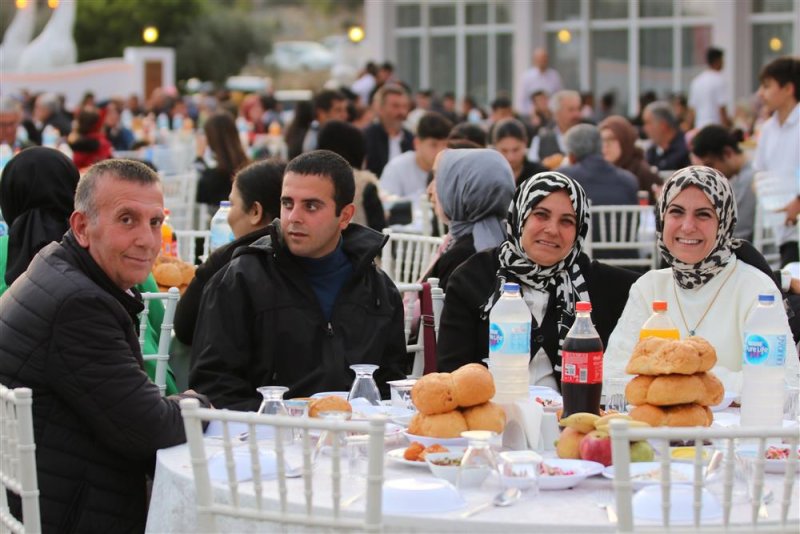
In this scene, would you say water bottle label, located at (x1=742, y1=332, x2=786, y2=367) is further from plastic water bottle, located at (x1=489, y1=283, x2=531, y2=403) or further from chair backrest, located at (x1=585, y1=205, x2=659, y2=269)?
chair backrest, located at (x1=585, y1=205, x2=659, y2=269)

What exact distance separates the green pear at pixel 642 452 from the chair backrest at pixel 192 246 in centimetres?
376

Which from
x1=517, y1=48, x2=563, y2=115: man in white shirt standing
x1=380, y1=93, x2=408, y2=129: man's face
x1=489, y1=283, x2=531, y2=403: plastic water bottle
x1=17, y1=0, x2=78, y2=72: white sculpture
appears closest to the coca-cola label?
x1=489, y1=283, x2=531, y2=403: plastic water bottle

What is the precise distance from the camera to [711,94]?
18188 mm

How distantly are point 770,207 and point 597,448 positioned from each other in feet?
20.4

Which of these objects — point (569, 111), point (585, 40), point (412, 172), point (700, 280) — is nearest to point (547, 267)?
point (700, 280)

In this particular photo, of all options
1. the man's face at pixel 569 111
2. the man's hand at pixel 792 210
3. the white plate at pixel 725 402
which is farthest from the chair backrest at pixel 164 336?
the man's face at pixel 569 111

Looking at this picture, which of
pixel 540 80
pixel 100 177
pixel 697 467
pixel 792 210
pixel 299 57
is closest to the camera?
pixel 697 467

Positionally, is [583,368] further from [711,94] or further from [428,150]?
[711,94]

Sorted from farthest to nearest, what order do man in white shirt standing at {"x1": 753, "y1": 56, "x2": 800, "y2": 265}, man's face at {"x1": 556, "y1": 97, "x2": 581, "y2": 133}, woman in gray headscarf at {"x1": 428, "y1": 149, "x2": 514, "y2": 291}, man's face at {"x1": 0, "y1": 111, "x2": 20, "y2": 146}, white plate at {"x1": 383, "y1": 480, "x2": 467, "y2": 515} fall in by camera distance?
1. man's face at {"x1": 556, "y1": 97, "x2": 581, "y2": 133}
2. man's face at {"x1": 0, "y1": 111, "x2": 20, "y2": 146}
3. man in white shirt standing at {"x1": 753, "y1": 56, "x2": 800, "y2": 265}
4. woman in gray headscarf at {"x1": 428, "y1": 149, "x2": 514, "y2": 291}
5. white plate at {"x1": 383, "y1": 480, "x2": 467, "y2": 515}

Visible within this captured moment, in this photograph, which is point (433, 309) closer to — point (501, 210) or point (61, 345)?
point (501, 210)

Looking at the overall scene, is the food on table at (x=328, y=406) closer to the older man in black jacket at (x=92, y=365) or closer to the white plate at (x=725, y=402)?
the older man in black jacket at (x=92, y=365)

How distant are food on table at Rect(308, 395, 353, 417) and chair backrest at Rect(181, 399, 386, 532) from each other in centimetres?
57

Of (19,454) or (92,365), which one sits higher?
(92,365)

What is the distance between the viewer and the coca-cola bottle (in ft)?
10.8
